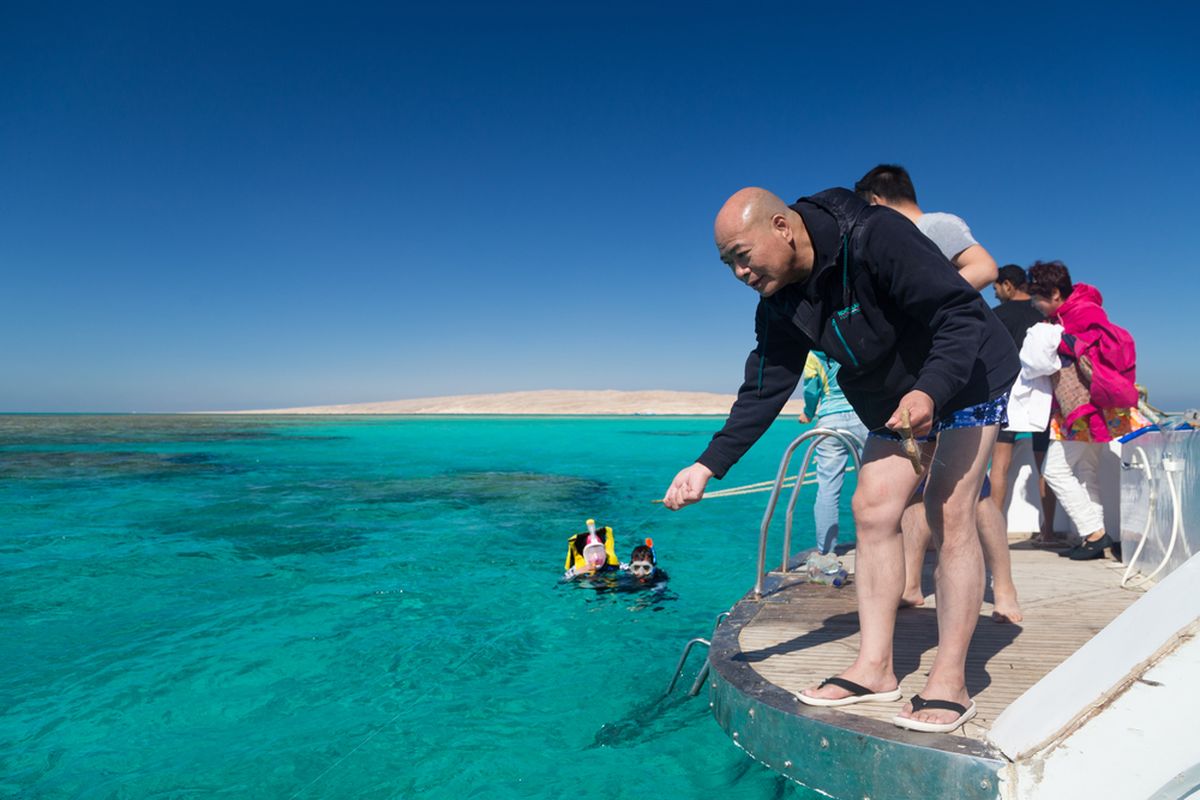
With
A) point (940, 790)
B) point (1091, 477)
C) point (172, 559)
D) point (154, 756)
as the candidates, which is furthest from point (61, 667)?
Answer: point (1091, 477)

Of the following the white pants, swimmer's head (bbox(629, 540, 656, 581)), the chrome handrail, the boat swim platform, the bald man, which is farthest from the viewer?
swimmer's head (bbox(629, 540, 656, 581))

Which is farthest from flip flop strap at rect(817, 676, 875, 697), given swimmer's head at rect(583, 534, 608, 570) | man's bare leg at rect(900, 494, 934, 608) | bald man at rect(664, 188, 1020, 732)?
swimmer's head at rect(583, 534, 608, 570)

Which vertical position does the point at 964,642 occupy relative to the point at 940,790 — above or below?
above

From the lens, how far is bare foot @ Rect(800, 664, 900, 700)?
9.04 ft

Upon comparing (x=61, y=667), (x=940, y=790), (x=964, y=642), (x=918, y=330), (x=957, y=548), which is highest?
(x=918, y=330)

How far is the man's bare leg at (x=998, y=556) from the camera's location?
12.3 feet

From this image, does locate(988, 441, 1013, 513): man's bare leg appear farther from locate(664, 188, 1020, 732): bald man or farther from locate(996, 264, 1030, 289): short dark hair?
locate(664, 188, 1020, 732): bald man

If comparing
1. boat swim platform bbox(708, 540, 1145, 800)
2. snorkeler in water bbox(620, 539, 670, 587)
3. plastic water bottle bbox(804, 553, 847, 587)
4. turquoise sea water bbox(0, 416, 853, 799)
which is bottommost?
turquoise sea water bbox(0, 416, 853, 799)

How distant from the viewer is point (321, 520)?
12711mm

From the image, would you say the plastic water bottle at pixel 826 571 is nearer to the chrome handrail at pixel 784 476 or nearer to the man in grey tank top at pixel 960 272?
the chrome handrail at pixel 784 476

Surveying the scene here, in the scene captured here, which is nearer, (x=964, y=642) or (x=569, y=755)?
(x=964, y=642)

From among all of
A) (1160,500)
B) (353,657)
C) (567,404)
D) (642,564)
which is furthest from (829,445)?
(567,404)

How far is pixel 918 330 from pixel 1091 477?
16.6 ft

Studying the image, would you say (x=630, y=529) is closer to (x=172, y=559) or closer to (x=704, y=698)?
(x=172, y=559)
